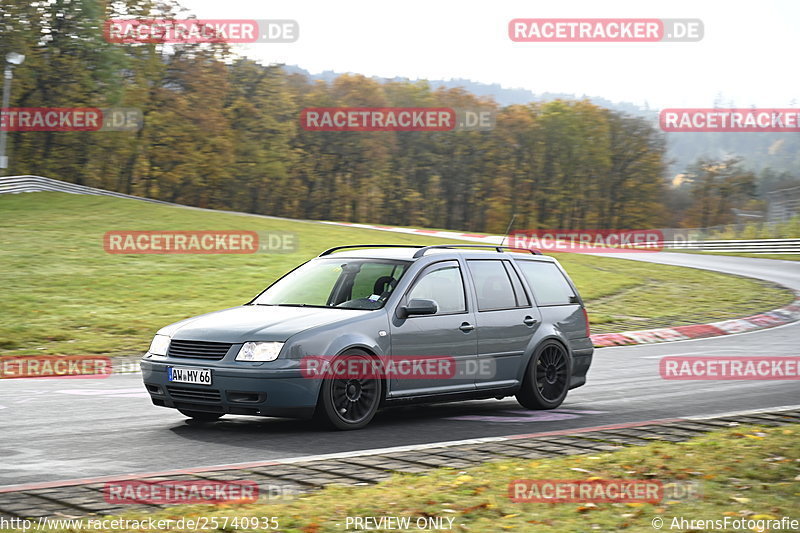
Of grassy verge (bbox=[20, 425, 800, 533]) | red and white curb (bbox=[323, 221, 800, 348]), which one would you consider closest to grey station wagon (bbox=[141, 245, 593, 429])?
grassy verge (bbox=[20, 425, 800, 533])

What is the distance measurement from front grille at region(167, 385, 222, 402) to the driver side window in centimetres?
216

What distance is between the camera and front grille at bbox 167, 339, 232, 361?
8953mm

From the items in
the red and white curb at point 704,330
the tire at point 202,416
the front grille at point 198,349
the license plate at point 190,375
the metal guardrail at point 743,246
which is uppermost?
the metal guardrail at point 743,246

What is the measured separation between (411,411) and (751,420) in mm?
3345

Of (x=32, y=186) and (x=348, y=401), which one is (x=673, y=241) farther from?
(x=348, y=401)

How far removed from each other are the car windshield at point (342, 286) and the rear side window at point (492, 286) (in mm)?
935

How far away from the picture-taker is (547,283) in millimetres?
11664

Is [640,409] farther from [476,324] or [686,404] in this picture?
[476,324]

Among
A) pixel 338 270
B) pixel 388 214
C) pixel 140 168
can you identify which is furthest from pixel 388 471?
pixel 388 214

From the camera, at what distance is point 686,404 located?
37.9ft

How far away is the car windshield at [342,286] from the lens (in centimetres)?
998

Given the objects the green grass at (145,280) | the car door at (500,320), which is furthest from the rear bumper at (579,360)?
the green grass at (145,280)

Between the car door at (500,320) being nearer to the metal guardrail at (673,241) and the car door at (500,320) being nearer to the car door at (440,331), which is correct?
the car door at (440,331)

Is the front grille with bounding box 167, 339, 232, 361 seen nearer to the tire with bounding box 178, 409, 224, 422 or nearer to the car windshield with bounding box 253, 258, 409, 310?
the tire with bounding box 178, 409, 224, 422
